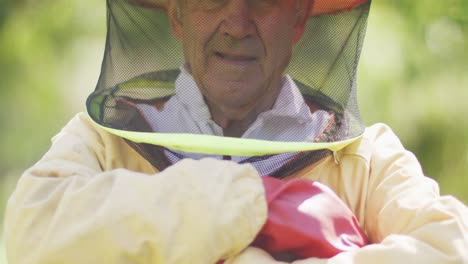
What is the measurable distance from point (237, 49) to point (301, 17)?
0.27 metres

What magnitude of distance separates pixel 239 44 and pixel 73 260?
2.64ft

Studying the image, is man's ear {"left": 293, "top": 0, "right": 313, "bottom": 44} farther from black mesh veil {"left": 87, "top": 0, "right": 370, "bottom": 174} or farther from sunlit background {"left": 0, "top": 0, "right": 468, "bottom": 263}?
sunlit background {"left": 0, "top": 0, "right": 468, "bottom": 263}

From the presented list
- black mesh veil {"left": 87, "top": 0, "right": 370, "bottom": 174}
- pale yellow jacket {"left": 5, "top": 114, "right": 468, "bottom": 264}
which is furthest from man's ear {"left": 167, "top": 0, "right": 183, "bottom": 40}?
pale yellow jacket {"left": 5, "top": 114, "right": 468, "bottom": 264}

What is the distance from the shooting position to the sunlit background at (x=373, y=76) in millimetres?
6184

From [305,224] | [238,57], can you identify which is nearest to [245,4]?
[238,57]

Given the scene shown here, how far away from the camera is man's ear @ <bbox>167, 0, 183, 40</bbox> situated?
3000 mm

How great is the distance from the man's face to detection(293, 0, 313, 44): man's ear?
5 cm

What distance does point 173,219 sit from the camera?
2328 mm

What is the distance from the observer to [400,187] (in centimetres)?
267

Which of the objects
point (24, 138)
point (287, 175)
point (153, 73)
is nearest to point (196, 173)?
point (287, 175)

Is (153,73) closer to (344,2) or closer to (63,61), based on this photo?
(344,2)

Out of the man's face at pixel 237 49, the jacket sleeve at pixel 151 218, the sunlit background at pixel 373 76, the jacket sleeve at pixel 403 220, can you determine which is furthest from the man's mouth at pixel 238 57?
the sunlit background at pixel 373 76

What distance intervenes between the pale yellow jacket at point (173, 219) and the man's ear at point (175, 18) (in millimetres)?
555

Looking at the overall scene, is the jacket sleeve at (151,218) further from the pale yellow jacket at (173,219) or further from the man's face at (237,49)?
the man's face at (237,49)
